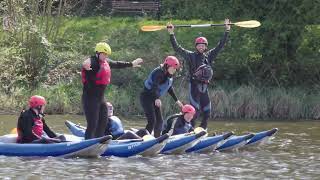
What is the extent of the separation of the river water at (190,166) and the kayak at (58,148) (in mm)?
113

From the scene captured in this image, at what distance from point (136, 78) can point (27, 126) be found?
9517 mm

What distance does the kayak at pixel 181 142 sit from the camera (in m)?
14.0

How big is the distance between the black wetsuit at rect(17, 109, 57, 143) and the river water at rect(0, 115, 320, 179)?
401 mm

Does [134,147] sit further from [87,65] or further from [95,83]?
[87,65]

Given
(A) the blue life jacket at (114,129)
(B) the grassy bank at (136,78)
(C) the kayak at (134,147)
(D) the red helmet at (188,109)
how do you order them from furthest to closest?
(B) the grassy bank at (136,78) → (D) the red helmet at (188,109) → (A) the blue life jacket at (114,129) → (C) the kayak at (134,147)

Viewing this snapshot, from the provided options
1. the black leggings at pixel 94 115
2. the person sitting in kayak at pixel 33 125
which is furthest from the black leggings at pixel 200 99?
the person sitting in kayak at pixel 33 125

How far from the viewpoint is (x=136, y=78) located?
2252 cm

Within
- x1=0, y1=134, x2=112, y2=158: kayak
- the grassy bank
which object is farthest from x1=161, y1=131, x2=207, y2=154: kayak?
the grassy bank

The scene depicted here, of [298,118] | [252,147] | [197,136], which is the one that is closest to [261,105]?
[298,118]

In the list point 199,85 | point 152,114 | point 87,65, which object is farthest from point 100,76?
point 199,85

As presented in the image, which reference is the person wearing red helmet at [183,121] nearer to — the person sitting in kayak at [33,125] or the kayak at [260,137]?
the kayak at [260,137]

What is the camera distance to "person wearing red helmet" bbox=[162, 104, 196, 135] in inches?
569

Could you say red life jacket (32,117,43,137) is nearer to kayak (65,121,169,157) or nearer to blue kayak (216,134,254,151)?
kayak (65,121,169,157)

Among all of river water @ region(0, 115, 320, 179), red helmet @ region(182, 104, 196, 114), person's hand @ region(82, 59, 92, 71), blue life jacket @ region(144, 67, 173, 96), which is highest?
person's hand @ region(82, 59, 92, 71)
